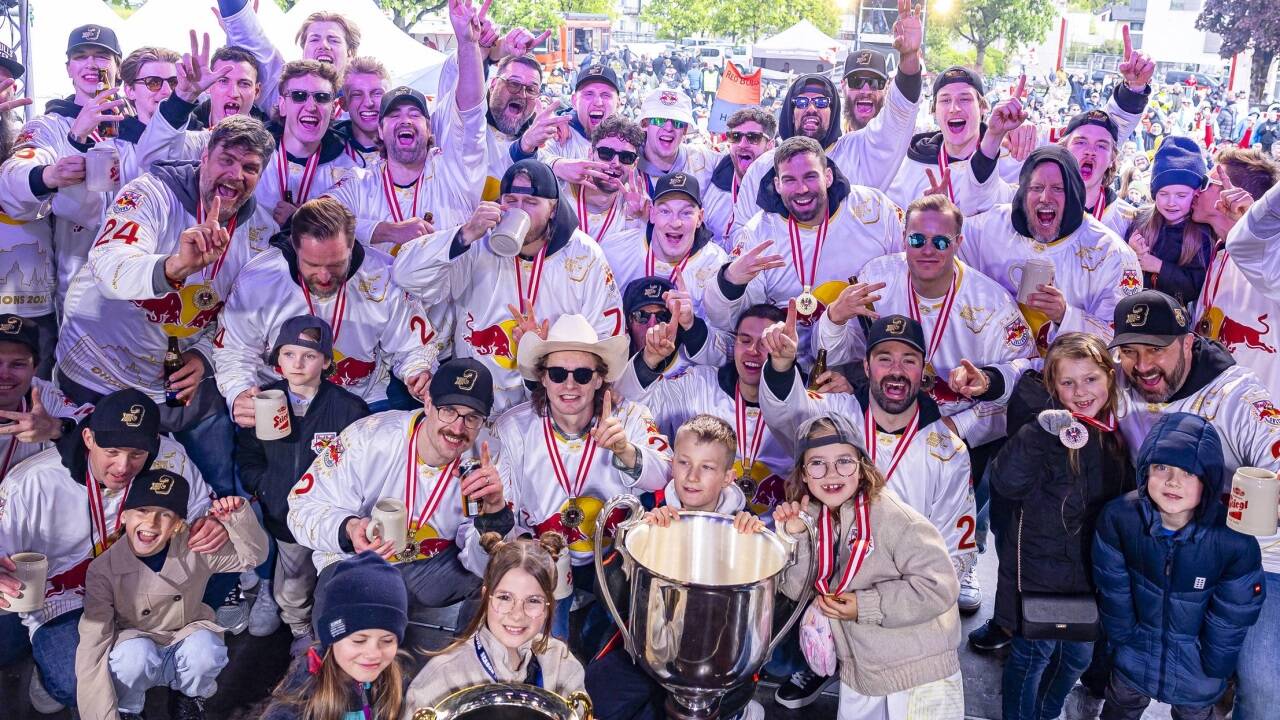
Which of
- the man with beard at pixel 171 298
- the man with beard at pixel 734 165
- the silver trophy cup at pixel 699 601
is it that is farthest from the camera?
the man with beard at pixel 734 165

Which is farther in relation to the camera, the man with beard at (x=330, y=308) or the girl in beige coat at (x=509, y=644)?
the man with beard at (x=330, y=308)

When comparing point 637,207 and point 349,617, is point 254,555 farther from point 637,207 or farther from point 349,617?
point 637,207

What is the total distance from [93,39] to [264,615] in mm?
3810

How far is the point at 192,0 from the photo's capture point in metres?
14.9

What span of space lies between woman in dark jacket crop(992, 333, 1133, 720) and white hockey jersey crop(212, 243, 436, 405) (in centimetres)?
261

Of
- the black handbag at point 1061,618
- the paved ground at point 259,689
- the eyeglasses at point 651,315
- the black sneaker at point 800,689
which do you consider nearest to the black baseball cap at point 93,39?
the eyeglasses at point 651,315

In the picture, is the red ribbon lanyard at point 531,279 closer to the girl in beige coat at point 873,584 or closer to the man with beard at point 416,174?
the man with beard at point 416,174

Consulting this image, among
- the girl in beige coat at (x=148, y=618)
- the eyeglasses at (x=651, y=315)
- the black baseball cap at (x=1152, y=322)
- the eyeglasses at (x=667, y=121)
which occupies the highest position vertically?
the eyeglasses at (x=667, y=121)

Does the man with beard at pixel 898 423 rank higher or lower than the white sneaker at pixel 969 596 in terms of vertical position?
higher

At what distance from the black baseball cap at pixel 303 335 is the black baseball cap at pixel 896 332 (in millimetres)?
2268

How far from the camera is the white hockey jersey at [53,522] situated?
391cm

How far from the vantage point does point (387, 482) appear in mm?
4176

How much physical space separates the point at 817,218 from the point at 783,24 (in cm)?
3712

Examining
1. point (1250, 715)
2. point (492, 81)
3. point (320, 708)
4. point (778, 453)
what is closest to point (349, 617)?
point (320, 708)
